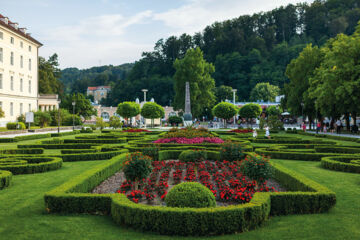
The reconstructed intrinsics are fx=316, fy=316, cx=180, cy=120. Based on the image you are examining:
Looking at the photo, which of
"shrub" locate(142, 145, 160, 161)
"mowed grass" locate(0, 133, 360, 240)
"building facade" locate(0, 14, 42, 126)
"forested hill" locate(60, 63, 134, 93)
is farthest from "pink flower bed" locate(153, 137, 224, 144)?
"forested hill" locate(60, 63, 134, 93)

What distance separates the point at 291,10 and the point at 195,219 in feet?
332

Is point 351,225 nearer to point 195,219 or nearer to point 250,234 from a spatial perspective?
point 250,234

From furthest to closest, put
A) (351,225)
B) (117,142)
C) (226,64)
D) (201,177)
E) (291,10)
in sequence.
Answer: (291,10) → (226,64) → (117,142) → (201,177) → (351,225)

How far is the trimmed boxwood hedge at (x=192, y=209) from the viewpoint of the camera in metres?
5.58

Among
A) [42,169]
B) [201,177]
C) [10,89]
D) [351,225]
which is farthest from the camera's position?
[10,89]

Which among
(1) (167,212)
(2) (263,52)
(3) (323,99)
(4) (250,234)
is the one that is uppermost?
(2) (263,52)

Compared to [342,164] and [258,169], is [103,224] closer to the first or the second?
[258,169]

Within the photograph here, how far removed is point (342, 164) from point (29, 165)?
11438 millimetres

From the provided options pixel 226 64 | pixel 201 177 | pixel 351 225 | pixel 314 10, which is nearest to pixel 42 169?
pixel 201 177

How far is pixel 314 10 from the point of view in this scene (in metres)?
87.8

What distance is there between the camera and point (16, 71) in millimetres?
41125

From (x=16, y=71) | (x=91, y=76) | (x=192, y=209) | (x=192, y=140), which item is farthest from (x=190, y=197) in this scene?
(x=91, y=76)

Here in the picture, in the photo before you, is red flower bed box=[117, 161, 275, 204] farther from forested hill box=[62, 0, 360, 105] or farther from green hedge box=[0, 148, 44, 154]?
forested hill box=[62, 0, 360, 105]

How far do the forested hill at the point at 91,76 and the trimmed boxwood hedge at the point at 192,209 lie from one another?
115757 mm
